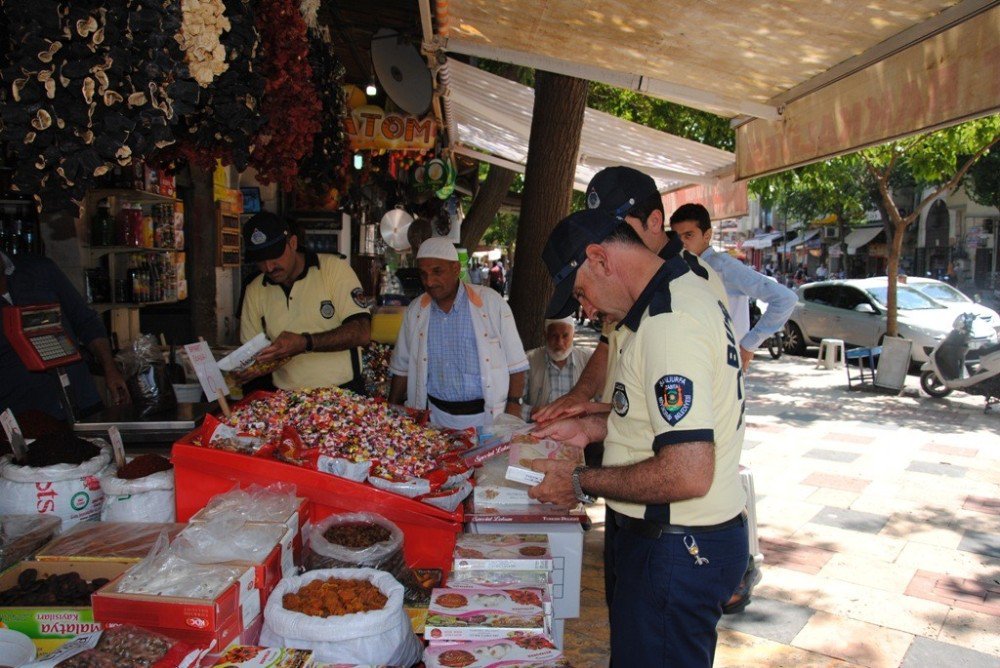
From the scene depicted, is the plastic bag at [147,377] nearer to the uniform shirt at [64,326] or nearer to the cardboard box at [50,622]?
the uniform shirt at [64,326]

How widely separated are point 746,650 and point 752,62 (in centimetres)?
319

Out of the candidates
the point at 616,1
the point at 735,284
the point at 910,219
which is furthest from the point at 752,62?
the point at 910,219

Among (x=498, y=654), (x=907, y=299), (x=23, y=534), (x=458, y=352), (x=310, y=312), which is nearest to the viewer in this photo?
(x=498, y=654)

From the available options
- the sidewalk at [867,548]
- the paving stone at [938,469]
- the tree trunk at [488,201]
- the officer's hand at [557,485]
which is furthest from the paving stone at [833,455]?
the officer's hand at [557,485]

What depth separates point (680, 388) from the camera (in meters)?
1.95

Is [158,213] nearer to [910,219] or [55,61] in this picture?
[55,61]

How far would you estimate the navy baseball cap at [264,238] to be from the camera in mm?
3910

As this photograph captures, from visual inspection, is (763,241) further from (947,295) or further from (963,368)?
(963,368)

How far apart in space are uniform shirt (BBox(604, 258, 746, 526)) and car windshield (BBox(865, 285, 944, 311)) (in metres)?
13.9

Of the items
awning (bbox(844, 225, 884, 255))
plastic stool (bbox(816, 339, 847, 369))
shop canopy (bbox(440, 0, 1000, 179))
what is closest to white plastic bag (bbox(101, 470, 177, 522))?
shop canopy (bbox(440, 0, 1000, 179))

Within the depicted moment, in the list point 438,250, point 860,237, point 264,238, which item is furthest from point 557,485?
point 860,237

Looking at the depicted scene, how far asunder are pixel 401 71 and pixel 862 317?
40.8ft

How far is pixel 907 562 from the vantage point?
5211mm

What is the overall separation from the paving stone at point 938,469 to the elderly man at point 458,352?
5369 millimetres
